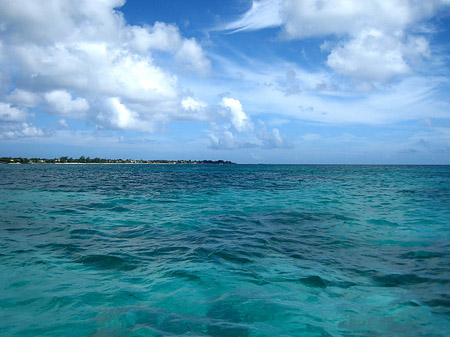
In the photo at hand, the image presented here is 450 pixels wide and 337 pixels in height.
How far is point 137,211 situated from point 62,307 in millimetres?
11166

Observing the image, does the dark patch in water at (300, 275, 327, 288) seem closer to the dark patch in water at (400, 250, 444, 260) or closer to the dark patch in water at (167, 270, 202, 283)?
the dark patch in water at (167, 270, 202, 283)

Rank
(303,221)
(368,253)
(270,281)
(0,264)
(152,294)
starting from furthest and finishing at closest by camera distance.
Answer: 1. (303,221)
2. (368,253)
3. (0,264)
4. (270,281)
5. (152,294)

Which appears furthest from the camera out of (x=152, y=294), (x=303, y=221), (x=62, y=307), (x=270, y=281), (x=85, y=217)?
(x=85, y=217)

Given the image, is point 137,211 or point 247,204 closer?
point 137,211

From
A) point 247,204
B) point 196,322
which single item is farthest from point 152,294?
point 247,204

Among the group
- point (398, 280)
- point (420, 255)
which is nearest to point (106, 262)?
point (398, 280)

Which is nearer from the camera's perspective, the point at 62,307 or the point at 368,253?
the point at 62,307

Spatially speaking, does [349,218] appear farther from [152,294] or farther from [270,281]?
[152,294]

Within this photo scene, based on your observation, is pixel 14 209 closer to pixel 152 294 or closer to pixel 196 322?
pixel 152 294

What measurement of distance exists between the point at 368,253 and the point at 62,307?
335 inches

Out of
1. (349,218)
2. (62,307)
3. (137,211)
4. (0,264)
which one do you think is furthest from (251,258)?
(137,211)

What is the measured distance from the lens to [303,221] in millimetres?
13656

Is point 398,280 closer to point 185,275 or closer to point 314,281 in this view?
point 314,281

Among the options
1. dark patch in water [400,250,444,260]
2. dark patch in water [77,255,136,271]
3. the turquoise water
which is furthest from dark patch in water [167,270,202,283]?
dark patch in water [400,250,444,260]
